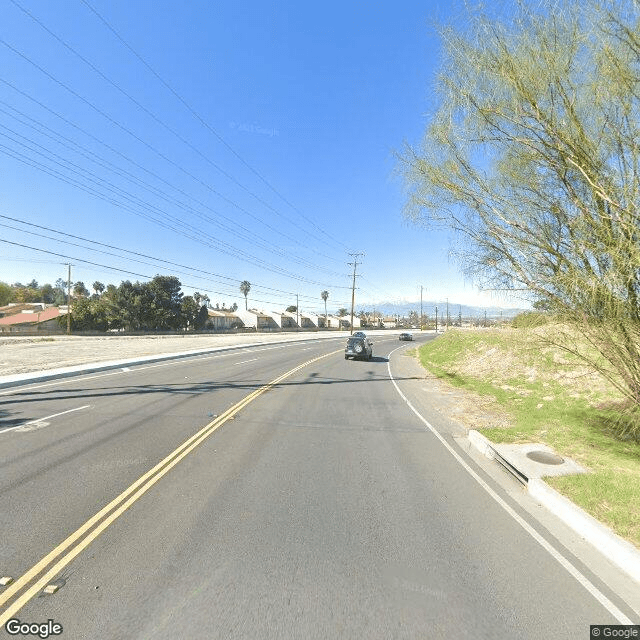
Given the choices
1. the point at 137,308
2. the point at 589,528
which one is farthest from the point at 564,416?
the point at 137,308

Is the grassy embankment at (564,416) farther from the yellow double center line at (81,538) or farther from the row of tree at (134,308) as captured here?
the row of tree at (134,308)

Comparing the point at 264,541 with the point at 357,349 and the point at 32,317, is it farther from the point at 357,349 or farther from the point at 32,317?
the point at 32,317

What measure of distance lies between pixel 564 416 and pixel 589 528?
687 centimetres

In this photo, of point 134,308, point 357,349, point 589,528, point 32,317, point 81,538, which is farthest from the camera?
point 32,317

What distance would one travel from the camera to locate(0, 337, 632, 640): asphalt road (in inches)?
116

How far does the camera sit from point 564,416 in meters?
10.1

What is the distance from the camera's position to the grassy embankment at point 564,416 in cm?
509

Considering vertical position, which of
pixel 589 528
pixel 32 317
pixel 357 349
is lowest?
pixel 589 528

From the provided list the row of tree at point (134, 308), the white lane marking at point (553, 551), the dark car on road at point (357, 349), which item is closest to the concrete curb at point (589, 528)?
the white lane marking at point (553, 551)

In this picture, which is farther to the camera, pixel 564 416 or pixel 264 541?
pixel 564 416

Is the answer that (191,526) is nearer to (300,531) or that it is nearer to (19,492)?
(300,531)

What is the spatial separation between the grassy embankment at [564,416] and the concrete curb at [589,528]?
0.19 m

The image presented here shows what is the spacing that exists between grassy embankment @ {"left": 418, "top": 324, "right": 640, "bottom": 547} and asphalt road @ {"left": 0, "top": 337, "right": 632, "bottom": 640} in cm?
148

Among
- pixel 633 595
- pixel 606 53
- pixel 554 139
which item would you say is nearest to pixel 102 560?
pixel 633 595
